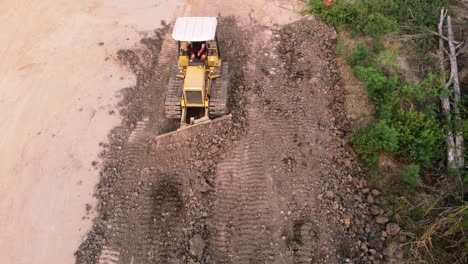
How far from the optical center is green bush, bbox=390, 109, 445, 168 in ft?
31.7

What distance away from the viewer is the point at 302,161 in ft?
32.8

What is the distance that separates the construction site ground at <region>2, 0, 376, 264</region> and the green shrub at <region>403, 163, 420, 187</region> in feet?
3.86

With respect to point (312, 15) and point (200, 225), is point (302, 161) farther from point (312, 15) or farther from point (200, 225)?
point (312, 15)

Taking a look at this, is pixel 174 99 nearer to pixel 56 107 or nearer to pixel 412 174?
pixel 56 107

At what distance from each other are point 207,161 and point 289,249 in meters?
3.11

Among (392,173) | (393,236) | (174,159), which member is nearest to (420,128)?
(392,173)

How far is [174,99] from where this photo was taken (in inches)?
411

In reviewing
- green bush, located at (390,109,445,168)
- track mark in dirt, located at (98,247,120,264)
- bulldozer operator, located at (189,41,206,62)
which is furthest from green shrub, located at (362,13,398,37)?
track mark in dirt, located at (98,247,120,264)

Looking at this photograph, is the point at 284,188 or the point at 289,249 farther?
the point at 284,188

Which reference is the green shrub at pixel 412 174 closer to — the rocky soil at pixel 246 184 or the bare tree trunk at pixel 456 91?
the rocky soil at pixel 246 184

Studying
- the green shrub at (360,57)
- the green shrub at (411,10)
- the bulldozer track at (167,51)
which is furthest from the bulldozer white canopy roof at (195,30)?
the green shrub at (411,10)

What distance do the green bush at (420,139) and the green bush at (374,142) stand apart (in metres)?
0.35

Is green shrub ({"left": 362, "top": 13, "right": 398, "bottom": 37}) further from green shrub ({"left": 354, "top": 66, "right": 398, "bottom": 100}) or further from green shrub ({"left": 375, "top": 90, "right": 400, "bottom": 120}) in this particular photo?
green shrub ({"left": 375, "top": 90, "right": 400, "bottom": 120})

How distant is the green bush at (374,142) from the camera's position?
9391mm
